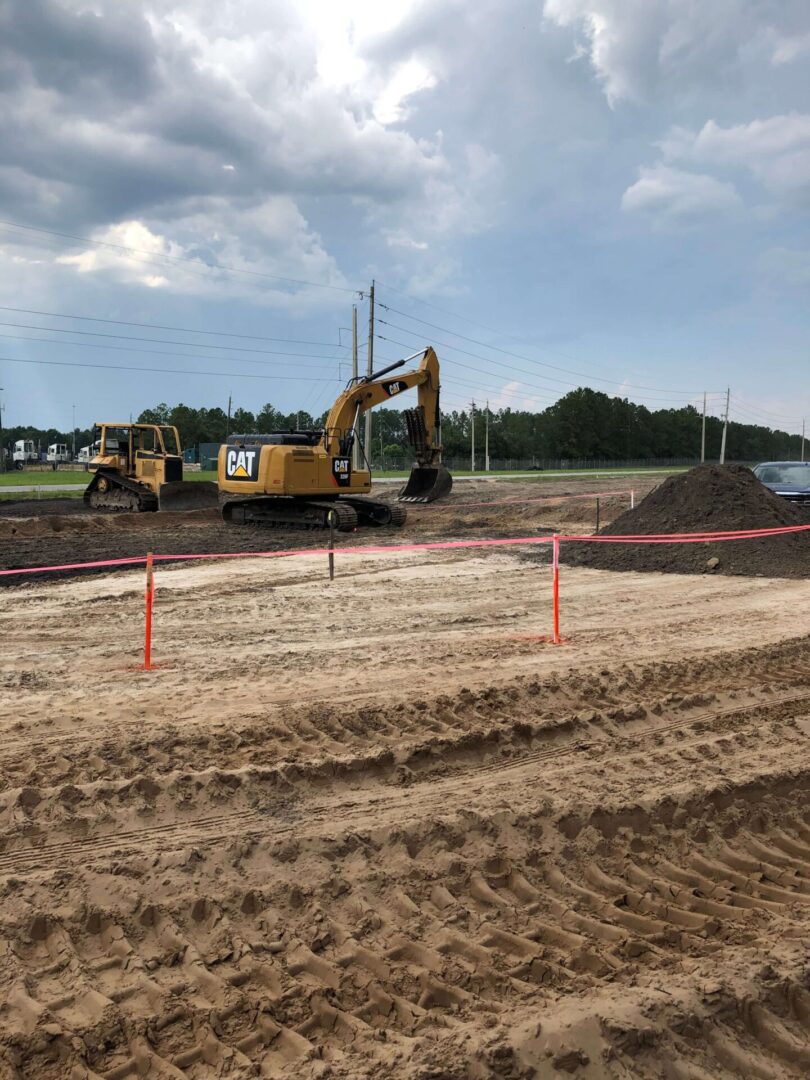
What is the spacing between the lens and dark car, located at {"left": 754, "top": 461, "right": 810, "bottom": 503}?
18625 mm

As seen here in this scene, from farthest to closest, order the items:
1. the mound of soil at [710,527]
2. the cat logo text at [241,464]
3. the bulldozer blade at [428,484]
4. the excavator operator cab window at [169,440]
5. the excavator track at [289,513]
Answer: the excavator operator cab window at [169,440] < the bulldozer blade at [428,484] < the excavator track at [289,513] < the cat logo text at [241,464] < the mound of soil at [710,527]

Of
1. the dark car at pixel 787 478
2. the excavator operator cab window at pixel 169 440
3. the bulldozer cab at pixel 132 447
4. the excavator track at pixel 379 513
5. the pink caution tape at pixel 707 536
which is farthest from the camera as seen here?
the excavator operator cab window at pixel 169 440

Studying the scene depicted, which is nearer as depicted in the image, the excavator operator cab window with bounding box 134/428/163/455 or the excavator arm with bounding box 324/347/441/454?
the excavator arm with bounding box 324/347/441/454

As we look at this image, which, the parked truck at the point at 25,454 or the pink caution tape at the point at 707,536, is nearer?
the pink caution tape at the point at 707,536

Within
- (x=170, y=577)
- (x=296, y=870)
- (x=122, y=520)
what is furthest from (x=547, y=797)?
(x=122, y=520)

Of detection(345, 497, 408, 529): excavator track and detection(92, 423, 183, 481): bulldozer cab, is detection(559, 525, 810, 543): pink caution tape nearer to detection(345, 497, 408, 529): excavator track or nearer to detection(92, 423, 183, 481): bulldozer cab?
detection(345, 497, 408, 529): excavator track

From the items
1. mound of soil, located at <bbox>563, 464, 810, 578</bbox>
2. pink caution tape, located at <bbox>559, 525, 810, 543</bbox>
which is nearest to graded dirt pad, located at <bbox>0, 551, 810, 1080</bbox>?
mound of soil, located at <bbox>563, 464, 810, 578</bbox>

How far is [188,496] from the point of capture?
2430 cm

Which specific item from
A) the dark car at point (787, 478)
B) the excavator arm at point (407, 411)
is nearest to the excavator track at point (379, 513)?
the excavator arm at point (407, 411)

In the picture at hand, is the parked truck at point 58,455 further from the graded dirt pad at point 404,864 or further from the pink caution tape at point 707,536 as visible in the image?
the graded dirt pad at point 404,864

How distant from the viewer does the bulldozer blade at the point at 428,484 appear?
2422 cm

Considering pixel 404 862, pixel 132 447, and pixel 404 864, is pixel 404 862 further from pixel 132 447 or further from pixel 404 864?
pixel 132 447

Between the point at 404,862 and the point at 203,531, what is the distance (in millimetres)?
16456

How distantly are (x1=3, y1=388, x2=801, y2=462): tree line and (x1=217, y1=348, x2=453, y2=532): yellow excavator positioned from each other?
214ft
